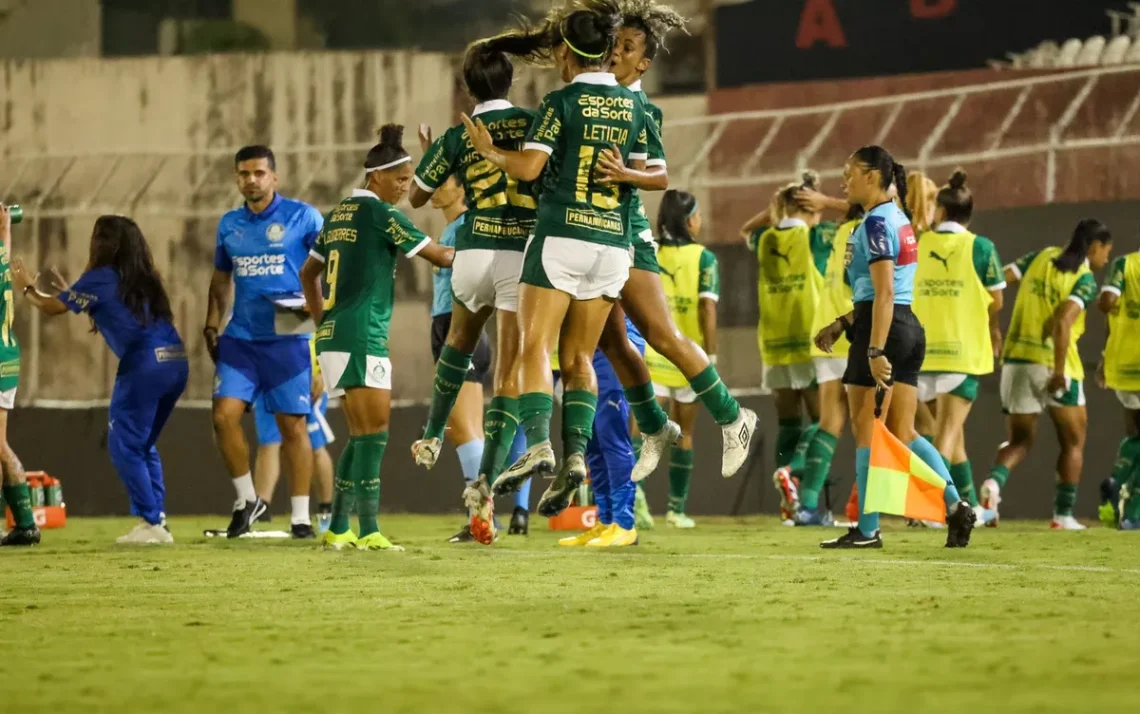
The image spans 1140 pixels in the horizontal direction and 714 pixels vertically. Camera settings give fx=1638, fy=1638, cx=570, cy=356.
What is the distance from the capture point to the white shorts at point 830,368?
1092 cm

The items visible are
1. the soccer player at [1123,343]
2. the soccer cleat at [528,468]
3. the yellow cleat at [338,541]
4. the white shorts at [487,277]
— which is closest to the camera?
the soccer cleat at [528,468]

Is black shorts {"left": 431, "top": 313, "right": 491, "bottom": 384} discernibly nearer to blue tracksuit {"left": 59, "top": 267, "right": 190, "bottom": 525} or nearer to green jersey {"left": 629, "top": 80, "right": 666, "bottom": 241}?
blue tracksuit {"left": 59, "top": 267, "right": 190, "bottom": 525}

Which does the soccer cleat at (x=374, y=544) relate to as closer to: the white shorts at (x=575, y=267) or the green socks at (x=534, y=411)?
the green socks at (x=534, y=411)

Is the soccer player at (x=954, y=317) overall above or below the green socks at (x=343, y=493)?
above

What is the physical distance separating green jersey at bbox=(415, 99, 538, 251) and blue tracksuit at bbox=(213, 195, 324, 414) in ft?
7.56

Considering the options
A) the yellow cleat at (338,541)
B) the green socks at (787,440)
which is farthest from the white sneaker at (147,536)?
Result: the green socks at (787,440)

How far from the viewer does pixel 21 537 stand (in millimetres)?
9148

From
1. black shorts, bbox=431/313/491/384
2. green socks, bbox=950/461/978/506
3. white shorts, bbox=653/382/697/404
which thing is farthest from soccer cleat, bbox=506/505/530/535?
green socks, bbox=950/461/978/506

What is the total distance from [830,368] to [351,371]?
418cm

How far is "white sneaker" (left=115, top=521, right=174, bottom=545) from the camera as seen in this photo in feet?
29.9

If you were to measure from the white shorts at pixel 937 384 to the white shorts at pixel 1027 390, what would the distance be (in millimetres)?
696

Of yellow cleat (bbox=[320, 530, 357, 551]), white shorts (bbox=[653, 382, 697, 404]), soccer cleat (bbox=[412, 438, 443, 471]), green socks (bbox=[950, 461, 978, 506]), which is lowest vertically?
yellow cleat (bbox=[320, 530, 357, 551])

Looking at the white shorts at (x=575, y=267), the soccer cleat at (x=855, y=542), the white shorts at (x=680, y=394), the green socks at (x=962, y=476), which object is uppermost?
the white shorts at (x=575, y=267)

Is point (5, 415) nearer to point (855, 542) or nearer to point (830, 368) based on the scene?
point (855, 542)
